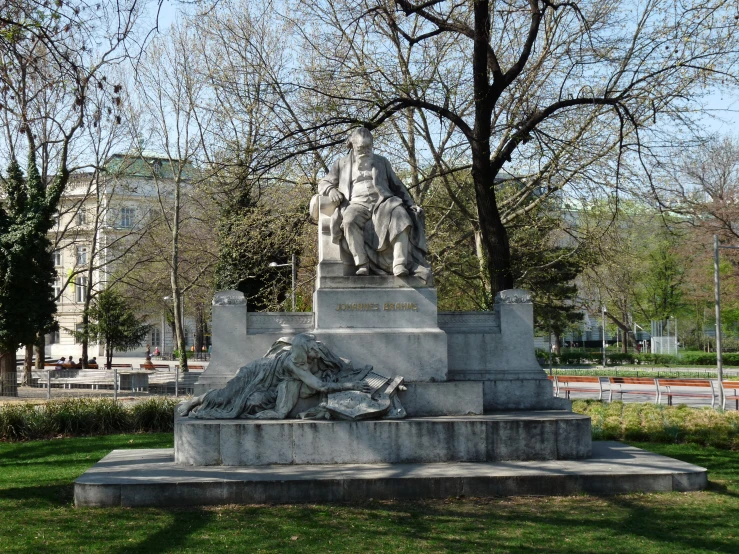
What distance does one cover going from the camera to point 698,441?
1417cm

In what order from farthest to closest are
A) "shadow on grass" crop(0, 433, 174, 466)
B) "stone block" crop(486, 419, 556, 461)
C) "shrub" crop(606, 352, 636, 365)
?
"shrub" crop(606, 352, 636, 365) → "shadow on grass" crop(0, 433, 174, 466) → "stone block" crop(486, 419, 556, 461)

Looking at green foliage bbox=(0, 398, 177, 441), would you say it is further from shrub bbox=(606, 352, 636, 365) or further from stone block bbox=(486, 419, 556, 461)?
shrub bbox=(606, 352, 636, 365)

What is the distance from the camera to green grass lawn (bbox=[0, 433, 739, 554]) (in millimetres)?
7117

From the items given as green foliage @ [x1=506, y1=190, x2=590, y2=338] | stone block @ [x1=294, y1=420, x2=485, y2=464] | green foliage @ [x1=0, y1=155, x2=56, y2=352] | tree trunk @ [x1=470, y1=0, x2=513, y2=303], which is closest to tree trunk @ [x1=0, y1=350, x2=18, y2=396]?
green foliage @ [x1=0, y1=155, x2=56, y2=352]

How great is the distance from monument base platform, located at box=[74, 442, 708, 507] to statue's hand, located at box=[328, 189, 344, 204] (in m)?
3.53

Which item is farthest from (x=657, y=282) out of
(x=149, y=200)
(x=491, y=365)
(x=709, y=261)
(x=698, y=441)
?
(x=491, y=365)

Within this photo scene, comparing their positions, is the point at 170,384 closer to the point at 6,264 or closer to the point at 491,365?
the point at 6,264

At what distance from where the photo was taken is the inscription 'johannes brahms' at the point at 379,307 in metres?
11.0

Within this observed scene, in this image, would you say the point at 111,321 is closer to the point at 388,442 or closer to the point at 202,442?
the point at 202,442

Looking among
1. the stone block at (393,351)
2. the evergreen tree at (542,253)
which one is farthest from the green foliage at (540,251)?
the stone block at (393,351)

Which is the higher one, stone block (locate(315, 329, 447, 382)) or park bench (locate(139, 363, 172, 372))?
stone block (locate(315, 329, 447, 382))

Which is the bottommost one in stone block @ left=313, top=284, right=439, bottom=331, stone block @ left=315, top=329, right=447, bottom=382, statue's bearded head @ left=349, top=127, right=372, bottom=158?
stone block @ left=315, top=329, right=447, bottom=382

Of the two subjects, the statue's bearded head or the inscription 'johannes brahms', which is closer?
the inscription 'johannes brahms'

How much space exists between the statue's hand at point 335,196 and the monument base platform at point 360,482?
3.53 m
